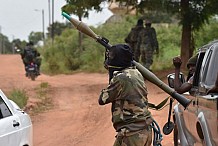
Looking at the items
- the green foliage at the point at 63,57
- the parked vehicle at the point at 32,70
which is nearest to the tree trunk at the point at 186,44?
the parked vehicle at the point at 32,70

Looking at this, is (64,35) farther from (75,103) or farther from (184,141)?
(184,141)

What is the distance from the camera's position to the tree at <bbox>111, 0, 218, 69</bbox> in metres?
19.2

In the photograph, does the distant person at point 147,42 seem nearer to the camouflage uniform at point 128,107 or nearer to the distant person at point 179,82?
the distant person at point 179,82

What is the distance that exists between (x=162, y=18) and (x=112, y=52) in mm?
43012

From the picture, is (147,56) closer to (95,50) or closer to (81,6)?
(81,6)

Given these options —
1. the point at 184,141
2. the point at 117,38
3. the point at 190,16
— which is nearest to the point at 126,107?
the point at 184,141

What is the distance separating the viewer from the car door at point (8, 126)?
21.1 feet

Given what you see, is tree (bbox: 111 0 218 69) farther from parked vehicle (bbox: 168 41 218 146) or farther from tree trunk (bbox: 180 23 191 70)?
parked vehicle (bbox: 168 41 218 146)

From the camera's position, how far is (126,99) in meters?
5.79

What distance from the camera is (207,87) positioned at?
627cm

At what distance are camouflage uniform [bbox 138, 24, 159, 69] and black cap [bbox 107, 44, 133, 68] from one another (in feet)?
42.2

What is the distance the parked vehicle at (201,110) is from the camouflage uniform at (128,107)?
1.91ft

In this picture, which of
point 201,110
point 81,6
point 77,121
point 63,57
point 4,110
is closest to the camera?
point 201,110

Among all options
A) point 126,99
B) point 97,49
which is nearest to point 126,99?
point 126,99
